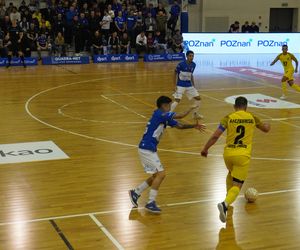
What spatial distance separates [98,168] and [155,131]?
3270mm

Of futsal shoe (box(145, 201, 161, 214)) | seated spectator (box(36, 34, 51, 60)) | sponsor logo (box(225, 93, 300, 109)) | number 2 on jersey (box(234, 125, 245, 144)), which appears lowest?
futsal shoe (box(145, 201, 161, 214))

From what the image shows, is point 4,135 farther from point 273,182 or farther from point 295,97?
point 295,97

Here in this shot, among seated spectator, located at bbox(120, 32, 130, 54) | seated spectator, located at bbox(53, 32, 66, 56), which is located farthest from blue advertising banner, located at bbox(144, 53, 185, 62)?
seated spectator, located at bbox(53, 32, 66, 56)

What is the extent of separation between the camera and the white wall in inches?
1591

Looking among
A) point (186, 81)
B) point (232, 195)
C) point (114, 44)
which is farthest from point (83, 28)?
point (232, 195)

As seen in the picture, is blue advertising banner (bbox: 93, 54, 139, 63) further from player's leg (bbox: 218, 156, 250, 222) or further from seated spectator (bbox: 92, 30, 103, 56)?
player's leg (bbox: 218, 156, 250, 222)

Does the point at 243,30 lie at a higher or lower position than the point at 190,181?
higher

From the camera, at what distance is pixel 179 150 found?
550 inches

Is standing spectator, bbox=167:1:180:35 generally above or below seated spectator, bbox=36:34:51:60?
Answer: above

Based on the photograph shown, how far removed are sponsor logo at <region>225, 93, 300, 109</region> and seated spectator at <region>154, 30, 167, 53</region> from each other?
12.2 meters

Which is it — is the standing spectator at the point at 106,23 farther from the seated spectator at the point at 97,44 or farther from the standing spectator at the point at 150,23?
the standing spectator at the point at 150,23

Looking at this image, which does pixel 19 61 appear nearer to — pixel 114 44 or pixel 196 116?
pixel 114 44

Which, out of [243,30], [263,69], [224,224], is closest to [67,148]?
[224,224]

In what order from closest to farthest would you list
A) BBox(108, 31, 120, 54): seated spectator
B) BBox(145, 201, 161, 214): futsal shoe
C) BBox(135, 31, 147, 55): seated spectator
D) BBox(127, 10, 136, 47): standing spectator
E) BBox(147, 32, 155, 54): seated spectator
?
BBox(145, 201, 161, 214): futsal shoe, BBox(108, 31, 120, 54): seated spectator, BBox(135, 31, 147, 55): seated spectator, BBox(127, 10, 136, 47): standing spectator, BBox(147, 32, 155, 54): seated spectator
